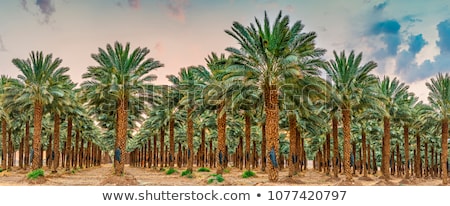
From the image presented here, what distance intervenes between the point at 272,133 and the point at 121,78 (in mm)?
15495

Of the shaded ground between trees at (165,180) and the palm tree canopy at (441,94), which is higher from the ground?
the palm tree canopy at (441,94)

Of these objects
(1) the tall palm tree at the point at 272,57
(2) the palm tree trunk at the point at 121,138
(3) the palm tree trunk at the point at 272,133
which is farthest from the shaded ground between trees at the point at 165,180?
(1) the tall palm tree at the point at 272,57

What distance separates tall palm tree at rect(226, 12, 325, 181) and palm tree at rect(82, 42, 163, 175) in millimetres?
11025

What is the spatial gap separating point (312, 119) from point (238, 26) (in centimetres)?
2047

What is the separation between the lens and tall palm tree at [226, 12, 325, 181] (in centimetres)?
3816

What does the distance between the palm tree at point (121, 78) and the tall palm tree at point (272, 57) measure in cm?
1103

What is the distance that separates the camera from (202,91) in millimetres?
49312

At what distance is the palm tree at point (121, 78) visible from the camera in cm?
4594

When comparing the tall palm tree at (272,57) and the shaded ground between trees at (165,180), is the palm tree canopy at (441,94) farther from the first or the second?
the tall palm tree at (272,57)

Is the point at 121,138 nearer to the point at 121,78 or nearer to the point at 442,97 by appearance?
the point at 121,78

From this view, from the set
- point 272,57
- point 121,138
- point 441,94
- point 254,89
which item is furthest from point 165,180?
point 441,94

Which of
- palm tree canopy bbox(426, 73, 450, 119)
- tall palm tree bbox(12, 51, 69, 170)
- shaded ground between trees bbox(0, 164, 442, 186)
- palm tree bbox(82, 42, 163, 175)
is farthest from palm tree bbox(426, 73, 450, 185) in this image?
tall palm tree bbox(12, 51, 69, 170)

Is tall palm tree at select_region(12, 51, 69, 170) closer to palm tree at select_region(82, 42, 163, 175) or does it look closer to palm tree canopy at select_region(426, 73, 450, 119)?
palm tree at select_region(82, 42, 163, 175)

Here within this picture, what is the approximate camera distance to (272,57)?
127 feet
